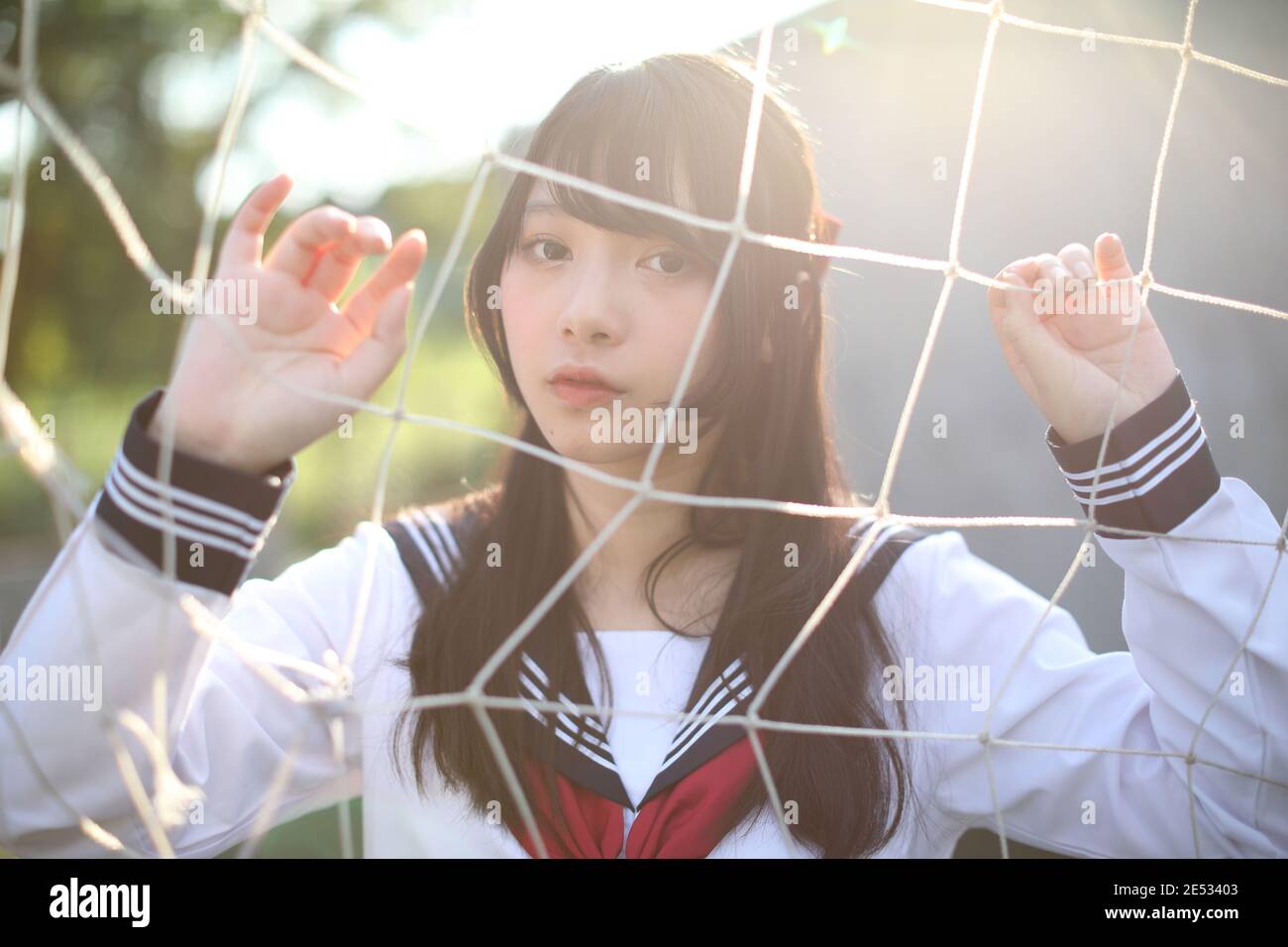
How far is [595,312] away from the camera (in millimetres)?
760

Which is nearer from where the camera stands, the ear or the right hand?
the right hand

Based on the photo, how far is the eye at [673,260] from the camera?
2.60 ft

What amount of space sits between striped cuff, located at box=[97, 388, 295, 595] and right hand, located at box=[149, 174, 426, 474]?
17mm

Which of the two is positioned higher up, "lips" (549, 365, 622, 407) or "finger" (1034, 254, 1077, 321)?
"finger" (1034, 254, 1077, 321)

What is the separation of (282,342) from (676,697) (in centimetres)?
39

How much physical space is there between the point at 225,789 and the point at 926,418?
3.74ft

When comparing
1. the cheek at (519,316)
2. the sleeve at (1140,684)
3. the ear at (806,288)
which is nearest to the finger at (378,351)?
the cheek at (519,316)

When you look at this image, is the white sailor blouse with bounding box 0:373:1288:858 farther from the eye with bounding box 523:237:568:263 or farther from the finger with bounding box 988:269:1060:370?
the eye with bounding box 523:237:568:263

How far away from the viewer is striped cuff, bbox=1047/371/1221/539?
743 millimetres

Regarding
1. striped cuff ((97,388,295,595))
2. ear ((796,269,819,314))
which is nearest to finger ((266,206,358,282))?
striped cuff ((97,388,295,595))

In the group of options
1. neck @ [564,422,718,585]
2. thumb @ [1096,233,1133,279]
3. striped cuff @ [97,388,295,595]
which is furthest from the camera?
neck @ [564,422,718,585]

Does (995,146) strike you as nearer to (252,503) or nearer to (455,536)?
(455,536)

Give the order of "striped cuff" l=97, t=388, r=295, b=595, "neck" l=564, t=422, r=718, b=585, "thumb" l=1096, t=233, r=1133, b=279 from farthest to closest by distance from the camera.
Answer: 1. "neck" l=564, t=422, r=718, b=585
2. "thumb" l=1096, t=233, r=1133, b=279
3. "striped cuff" l=97, t=388, r=295, b=595

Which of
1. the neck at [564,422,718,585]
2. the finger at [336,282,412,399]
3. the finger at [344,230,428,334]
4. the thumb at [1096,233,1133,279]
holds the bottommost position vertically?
the neck at [564,422,718,585]
